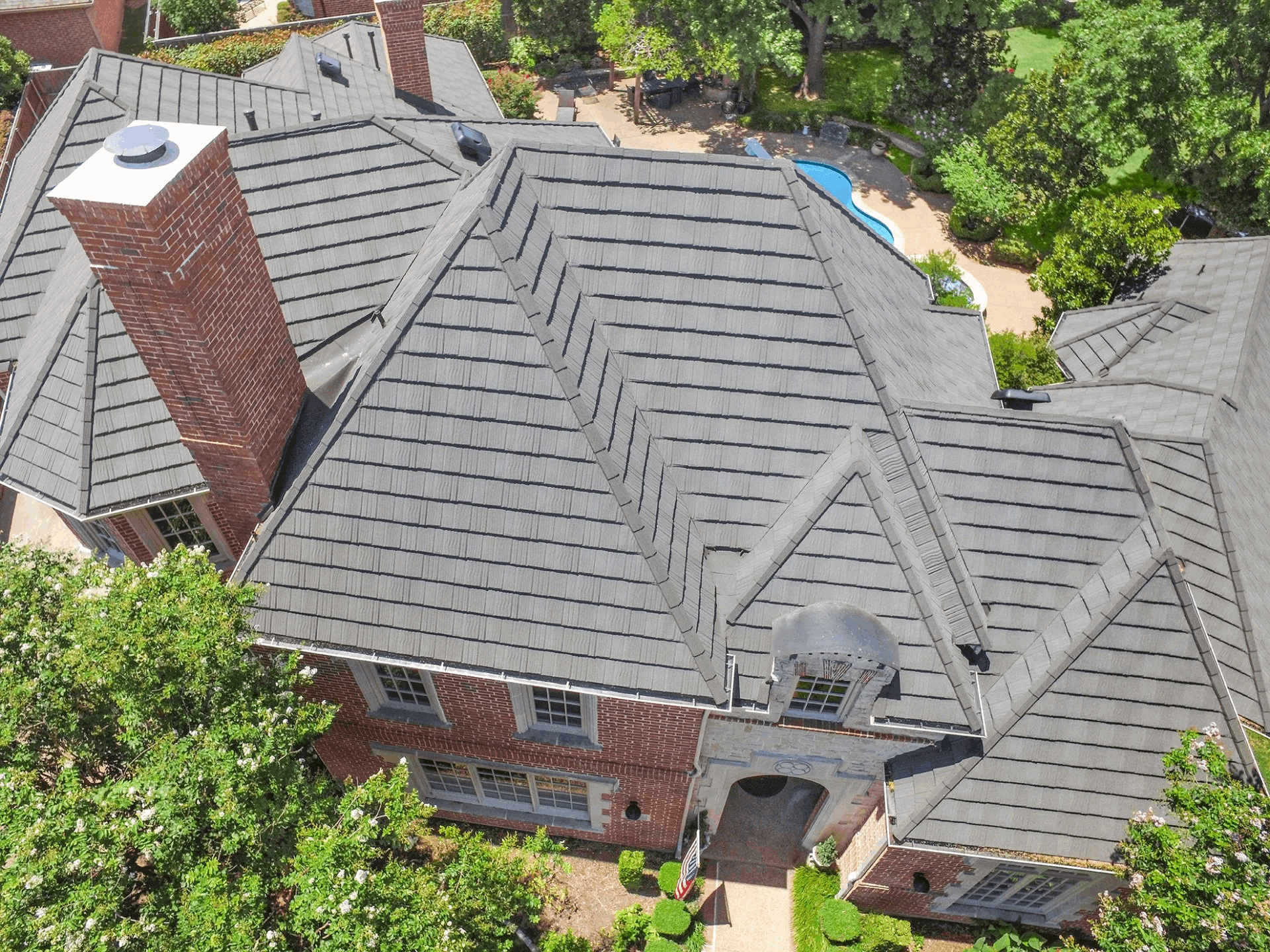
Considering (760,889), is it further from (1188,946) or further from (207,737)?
(207,737)

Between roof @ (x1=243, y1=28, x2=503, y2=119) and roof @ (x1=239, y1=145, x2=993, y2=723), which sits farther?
roof @ (x1=243, y1=28, x2=503, y2=119)

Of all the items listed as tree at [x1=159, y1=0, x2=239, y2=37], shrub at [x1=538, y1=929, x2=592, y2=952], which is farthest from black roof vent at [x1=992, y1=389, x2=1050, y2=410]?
tree at [x1=159, y1=0, x2=239, y2=37]

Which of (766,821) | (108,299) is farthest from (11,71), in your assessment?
(766,821)

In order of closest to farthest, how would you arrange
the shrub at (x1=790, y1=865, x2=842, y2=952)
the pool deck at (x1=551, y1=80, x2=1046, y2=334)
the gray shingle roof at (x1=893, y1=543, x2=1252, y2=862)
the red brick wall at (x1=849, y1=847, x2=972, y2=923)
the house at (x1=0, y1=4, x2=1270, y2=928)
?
the house at (x1=0, y1=4, x2=1270, y2=928) → the gray shingle roof at (x1=893, y1=543, x2=1252, y2=862) → the red brick wall at (x1=849, y1=847, x2=972, y2=923) → the shrub at (x1=790, y1=865, x2=842, y2=952) → the pool deck at (x1=551, y1=80, x2=1046, y2=334)

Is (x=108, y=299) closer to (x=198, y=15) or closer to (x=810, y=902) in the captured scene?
(x=810, y=902)

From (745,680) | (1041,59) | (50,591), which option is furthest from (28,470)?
(1041,59)

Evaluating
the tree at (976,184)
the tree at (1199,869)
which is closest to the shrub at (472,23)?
the tree at (976,184)

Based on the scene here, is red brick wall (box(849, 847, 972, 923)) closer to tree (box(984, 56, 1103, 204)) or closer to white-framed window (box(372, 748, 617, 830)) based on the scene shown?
white-framed window (box(372, 748, 617, 830))
